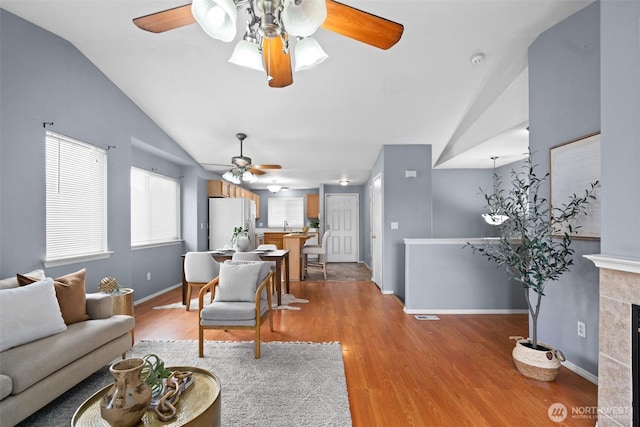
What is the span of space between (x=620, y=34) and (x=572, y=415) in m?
2.30

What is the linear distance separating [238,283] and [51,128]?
2.33 meters

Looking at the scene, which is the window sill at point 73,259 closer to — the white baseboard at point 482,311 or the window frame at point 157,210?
the window frame at point 157,210

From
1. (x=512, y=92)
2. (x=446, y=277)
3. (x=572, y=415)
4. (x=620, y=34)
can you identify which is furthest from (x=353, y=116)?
(x=572, y=415)

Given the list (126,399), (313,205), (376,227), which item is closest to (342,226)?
(313,205)

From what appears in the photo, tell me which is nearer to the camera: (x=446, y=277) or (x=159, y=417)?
(x=159, y=417)

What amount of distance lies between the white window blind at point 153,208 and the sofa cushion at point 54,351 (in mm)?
2558

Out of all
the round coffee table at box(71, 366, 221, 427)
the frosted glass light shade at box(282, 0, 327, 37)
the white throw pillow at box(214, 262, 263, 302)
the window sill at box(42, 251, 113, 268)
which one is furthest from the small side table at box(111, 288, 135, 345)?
the frosted glass light shade at box(282, 0, 327, 37)

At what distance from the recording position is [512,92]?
3537mm

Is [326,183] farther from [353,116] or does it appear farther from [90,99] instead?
[90,99]

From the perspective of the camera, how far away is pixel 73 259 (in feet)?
10.5

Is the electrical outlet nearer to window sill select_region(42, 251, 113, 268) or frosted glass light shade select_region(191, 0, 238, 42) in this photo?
frosted glass light shade select_region(191, 0, 238, 42)

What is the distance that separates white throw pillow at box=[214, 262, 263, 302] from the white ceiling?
2.15 m

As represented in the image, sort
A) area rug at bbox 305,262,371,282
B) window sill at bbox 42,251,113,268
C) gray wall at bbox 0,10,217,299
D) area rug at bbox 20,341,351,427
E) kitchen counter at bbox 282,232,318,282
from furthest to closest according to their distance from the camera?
1. area rug at bbox 305,262,371,282
2. kitchen counter at bbox 282,232,318,282
3. window sill at bbox 42,251,113,268
4. gray wall at bbox 0,10,217,299
5. area rug at bbox 20,341,351,427

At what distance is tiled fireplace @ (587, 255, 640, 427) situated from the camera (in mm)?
1588
